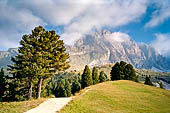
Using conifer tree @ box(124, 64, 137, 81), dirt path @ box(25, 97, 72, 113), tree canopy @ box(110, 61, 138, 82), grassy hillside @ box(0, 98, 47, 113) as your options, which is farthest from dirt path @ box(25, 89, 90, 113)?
conifer tree @ box(124, 64, 137, 81)

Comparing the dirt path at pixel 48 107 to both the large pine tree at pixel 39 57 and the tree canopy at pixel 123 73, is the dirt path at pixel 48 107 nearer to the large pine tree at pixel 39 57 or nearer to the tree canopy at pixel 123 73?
the large pine tree at pixel 39 57

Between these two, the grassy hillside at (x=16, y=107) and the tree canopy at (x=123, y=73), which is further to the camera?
the tree canopy at (x=123, y=73)

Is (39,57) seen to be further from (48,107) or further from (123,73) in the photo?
(123,73)

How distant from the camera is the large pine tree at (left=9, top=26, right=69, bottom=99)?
26809 millimetres

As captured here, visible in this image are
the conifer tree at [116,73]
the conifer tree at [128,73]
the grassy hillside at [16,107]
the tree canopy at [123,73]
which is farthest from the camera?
the conifer tree at [128,73]

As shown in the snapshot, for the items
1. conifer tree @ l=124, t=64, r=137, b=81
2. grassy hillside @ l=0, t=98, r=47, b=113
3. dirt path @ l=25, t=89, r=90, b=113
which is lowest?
dirt path @ l=25, t=89, r=90, b=113

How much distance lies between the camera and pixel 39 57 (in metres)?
27.0

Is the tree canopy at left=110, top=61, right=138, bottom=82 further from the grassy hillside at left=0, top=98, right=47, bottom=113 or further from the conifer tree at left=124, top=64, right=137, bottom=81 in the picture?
the grassy hillside at left=0, top=98, right=47, bottom=113

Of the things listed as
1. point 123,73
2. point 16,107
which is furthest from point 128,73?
point 16,107

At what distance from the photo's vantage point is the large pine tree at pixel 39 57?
1055 inches

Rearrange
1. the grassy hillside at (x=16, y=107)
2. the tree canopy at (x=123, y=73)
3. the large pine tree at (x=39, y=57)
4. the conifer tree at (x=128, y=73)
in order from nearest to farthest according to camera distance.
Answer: the grassy hillside at (x=16, y=107), the large pine tree at (x=39, y=57), the tree canopy at (x=123, y=73), the conifer tree at (x=128, y=73)

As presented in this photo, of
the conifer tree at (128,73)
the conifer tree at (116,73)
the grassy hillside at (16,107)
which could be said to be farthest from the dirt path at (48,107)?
the conifer tree at (128,73)

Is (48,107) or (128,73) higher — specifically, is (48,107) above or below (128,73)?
below

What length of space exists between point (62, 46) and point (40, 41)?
4.90 meters
